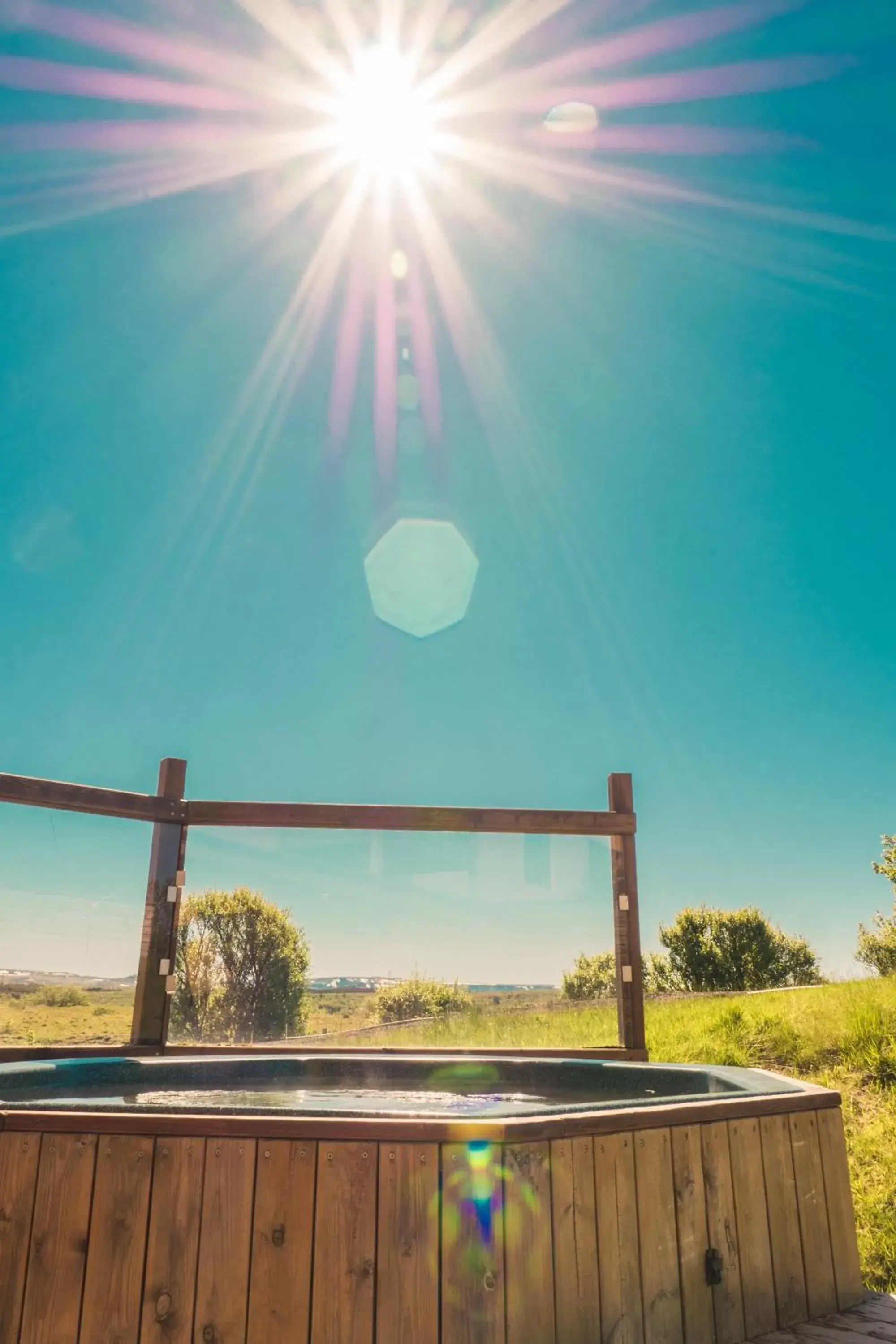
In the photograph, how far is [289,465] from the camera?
7953mm

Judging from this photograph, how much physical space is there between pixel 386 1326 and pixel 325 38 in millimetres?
7193

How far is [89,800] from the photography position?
4.28 m

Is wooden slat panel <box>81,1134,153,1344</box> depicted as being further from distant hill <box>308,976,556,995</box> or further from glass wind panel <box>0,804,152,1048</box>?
distant hill <box>308,976,556,995</box>

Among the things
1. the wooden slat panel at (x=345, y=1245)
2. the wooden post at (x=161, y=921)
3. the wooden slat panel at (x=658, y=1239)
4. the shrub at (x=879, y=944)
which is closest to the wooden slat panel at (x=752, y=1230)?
the wooden slat panel at (x=658, y=1239)

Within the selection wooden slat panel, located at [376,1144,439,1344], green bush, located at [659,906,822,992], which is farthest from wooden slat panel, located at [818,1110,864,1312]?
green bush, located at [659,906,822,992]

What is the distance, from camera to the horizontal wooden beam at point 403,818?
4.65 metres

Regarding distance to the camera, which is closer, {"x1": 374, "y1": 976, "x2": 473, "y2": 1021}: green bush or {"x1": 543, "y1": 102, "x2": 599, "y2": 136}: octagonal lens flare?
{"x1": 374, "y1": 976, "x2": 473, "y2": 1021}: green bush

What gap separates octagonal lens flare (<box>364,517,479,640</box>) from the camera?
367 inches

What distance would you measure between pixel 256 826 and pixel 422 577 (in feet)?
18.7

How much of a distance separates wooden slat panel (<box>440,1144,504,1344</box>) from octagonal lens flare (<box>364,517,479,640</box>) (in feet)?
25.7

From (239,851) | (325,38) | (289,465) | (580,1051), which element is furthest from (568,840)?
(325,38)

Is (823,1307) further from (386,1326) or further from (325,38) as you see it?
(325,38)

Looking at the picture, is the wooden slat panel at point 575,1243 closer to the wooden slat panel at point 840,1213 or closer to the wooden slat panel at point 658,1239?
the wooden slat panel at point 658,1239

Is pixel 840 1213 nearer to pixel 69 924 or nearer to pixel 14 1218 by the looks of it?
pixel 14 1218
